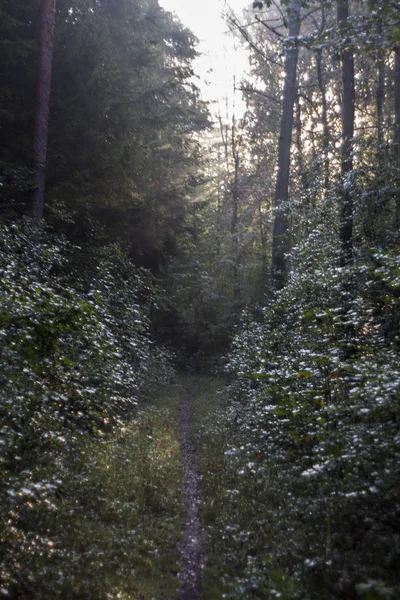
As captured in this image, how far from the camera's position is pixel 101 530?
6285 millimetres

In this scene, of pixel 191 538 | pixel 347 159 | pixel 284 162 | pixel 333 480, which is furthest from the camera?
pixel 284 162

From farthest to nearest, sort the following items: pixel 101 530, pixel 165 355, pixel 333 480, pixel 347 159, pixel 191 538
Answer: pixel 165 355 < pixel 347 159 < pixel 191 538 < pixel 101 530 < pixel 333 480

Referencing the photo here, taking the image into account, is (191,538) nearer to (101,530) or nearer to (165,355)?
(101,530)

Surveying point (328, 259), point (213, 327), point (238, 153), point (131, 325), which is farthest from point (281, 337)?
point (238, 153)

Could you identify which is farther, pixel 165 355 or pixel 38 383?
pixel 165 355

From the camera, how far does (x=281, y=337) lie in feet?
42.2

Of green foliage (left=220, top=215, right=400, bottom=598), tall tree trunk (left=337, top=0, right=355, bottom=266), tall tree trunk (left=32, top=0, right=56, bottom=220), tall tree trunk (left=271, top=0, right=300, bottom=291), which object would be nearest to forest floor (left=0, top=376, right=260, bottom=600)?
green foliage (left=220, top=215, right=400, bottom=598)

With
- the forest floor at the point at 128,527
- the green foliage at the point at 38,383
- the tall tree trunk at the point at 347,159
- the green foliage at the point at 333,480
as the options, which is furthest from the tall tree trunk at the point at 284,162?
the forest floor at the point at 128,527

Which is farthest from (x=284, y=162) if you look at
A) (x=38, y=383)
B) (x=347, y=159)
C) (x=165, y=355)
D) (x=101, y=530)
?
(x=101, y=530)

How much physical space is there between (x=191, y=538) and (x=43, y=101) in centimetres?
1204

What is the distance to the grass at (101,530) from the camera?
500 centimetres

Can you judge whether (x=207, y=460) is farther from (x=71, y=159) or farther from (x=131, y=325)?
(x=71, y=159)

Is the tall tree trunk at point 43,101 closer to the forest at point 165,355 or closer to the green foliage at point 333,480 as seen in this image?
the forest at point 165,355

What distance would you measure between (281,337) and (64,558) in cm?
829
